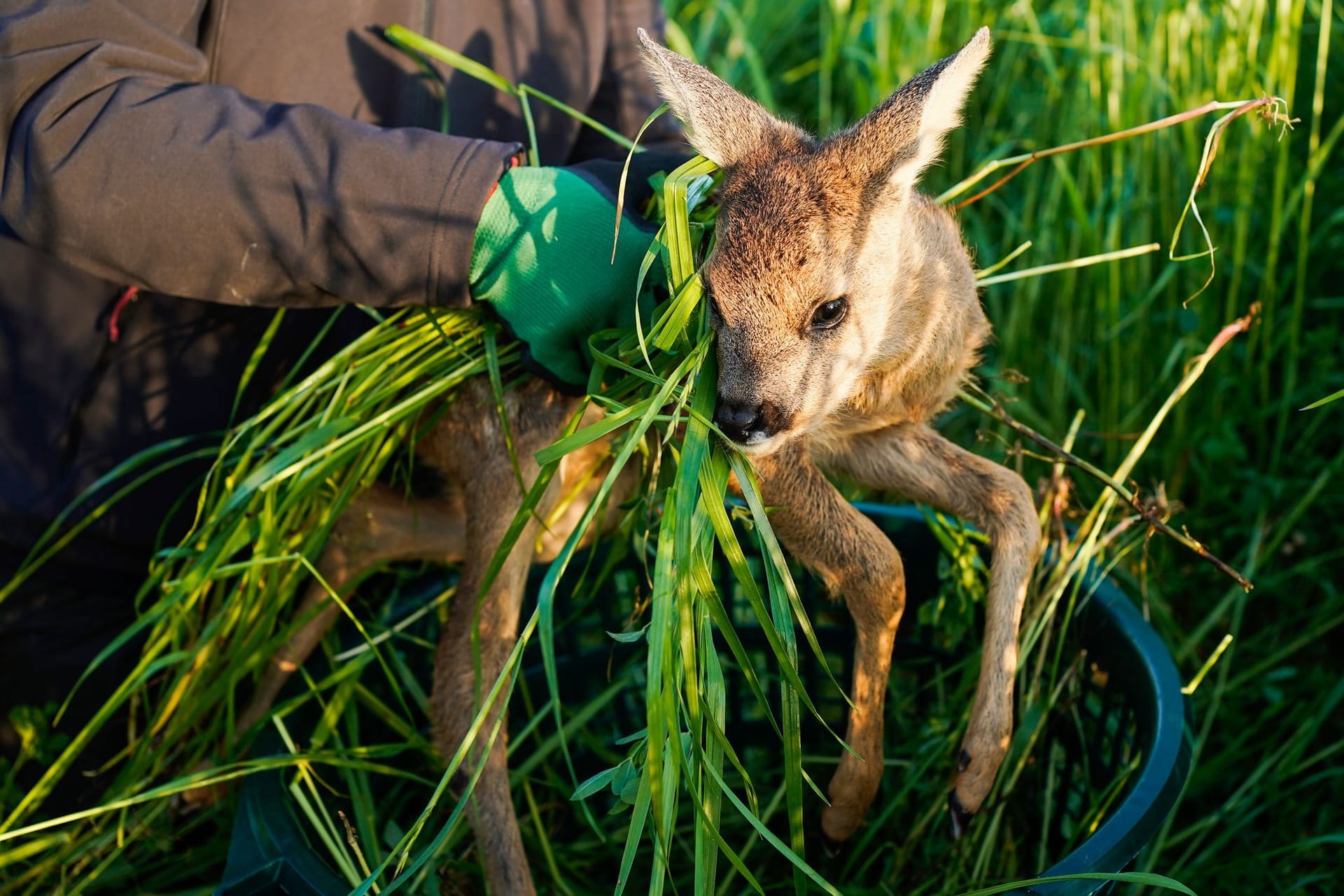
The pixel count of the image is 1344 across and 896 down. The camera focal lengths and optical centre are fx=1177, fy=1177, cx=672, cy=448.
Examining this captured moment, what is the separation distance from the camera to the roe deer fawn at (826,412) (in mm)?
1832

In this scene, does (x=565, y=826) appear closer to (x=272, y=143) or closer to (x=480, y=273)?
(x=480, y=273)

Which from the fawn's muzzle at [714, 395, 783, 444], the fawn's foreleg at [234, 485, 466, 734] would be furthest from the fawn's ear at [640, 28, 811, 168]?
the fawn's foreleg at [234, 485, 466, 734]

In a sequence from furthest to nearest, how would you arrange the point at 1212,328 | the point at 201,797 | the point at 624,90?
the point at 1212,328 → the point at 624,90 → the point at 201,797

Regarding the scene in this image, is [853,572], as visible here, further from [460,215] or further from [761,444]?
[460,215]

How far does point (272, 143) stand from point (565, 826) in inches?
64.2

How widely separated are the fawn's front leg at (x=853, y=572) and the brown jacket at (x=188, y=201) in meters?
0.67

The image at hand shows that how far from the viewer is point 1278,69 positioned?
3.11 m

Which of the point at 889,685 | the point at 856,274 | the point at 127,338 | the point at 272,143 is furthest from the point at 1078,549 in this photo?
the point at 127,338

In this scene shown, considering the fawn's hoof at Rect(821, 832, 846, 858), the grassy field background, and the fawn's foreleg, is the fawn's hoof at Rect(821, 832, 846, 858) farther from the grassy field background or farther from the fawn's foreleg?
the fawn's foreleg

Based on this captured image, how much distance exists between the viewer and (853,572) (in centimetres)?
209

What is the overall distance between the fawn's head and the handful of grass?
7cm

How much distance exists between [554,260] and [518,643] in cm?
68

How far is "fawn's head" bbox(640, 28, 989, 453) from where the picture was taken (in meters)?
1.82

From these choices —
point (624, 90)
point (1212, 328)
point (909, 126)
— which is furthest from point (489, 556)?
point (1212, 328)
